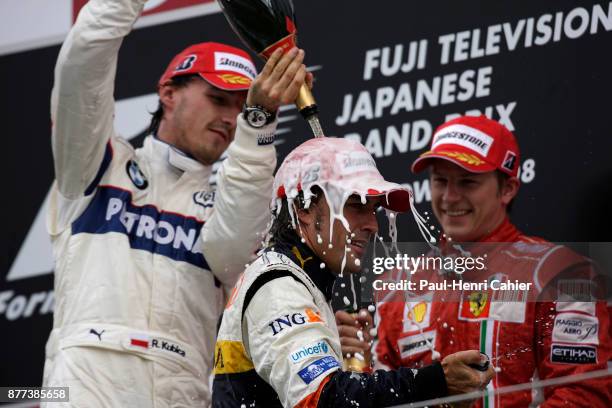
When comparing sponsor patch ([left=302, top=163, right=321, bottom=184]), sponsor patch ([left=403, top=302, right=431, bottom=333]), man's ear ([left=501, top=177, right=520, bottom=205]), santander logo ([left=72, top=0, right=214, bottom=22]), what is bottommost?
sponsor patch ([left=403, top=302, right=431, bottom=333])

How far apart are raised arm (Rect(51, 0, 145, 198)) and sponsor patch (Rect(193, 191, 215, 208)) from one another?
12.0 inches

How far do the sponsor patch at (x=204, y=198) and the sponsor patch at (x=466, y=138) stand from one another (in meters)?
0.71

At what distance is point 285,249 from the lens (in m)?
2.47

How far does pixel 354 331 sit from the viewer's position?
274 cm

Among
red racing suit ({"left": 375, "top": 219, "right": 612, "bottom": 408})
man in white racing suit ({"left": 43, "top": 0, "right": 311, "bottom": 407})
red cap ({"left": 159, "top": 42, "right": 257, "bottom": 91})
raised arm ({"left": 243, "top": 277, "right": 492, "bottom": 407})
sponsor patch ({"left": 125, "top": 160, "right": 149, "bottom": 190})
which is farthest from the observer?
red cap ({"left": 159, "top": 42, "right": 257, "bottom": 91})

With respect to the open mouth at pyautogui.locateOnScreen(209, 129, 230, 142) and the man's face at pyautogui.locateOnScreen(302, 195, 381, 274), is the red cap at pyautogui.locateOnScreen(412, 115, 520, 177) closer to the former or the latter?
the open mouth at pyautogui.locateOnScreen(209, 129, 230, 142)

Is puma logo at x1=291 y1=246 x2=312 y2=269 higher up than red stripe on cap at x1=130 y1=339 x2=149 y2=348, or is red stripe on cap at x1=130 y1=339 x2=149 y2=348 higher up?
puma logo at x1=291 y1=246 x2=312 y2=269

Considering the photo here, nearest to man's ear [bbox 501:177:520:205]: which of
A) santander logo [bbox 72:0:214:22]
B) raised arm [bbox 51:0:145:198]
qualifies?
raised arm [bbox 51:0:145:198]

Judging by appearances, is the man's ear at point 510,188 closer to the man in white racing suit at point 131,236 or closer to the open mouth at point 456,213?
the open mouth at point 456,213

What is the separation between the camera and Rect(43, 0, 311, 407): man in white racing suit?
290cm

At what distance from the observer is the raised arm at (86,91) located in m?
2.97

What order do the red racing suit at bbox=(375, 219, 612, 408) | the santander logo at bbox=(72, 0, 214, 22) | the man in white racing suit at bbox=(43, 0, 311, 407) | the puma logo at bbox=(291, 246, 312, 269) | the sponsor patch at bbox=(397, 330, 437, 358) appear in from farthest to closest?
the santander logo at bbox=(72, 0, 214, 22)
the sponsor patch at bbox=(397, 330, 437, 358)
the man in white racing suit at bbox=(43, 0, 311, 407)
the red racing suit at bbox=(375, 219, 612, 408)
the puma logo at bbox=(291, 246, 312, 269)

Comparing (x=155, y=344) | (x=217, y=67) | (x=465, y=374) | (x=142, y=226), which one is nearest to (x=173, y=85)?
(x=217, y=67)

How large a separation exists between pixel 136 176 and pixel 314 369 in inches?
48.8
